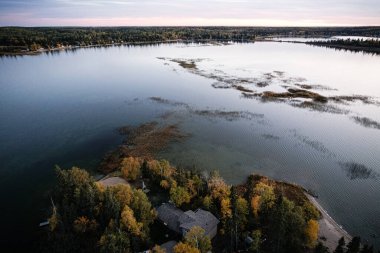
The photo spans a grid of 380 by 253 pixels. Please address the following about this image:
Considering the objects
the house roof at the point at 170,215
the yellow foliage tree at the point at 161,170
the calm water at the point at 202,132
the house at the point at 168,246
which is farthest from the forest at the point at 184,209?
the calm water at the point at 202,132

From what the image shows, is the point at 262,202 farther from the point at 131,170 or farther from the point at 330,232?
the point at 131,170

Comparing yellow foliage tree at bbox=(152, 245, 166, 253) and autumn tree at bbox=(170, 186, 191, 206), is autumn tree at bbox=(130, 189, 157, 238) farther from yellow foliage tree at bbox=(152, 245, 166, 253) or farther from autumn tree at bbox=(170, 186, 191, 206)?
autumn tree at bbox=(170, 186, 191, 206)

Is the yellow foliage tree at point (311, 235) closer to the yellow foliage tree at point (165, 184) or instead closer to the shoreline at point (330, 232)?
the shoreline at point (330, 232)

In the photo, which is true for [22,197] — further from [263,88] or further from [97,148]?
[263,88]

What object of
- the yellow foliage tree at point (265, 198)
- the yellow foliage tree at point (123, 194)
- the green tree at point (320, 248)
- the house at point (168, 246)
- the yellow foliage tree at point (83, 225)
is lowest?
the house at point (168, 246)

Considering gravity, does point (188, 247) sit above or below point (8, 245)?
above

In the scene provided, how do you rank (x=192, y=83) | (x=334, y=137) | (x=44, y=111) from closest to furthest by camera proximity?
(x=334, y=137) → (x=44, y=111) → (x=192, y=83)

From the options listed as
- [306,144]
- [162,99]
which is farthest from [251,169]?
[162,99]
